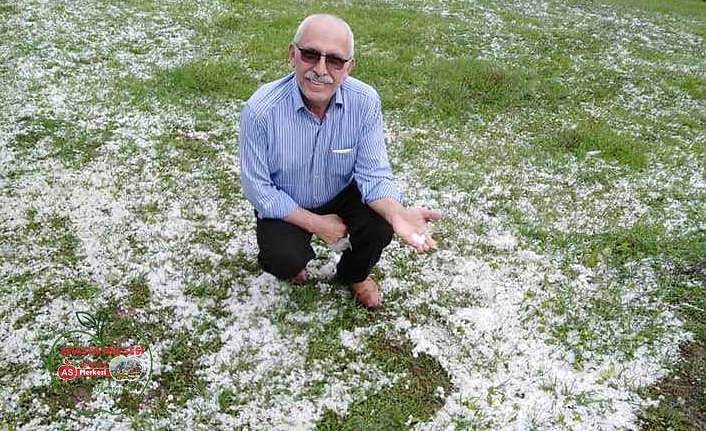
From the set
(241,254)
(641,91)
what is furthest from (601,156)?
(241,254)

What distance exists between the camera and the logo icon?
3475mm

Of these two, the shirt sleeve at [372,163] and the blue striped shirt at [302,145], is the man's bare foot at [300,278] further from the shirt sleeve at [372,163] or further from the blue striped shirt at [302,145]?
the shirt sleeve at [372,163]

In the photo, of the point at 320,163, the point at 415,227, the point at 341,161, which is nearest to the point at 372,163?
the point at 341,161

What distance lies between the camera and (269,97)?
3566 millimetres

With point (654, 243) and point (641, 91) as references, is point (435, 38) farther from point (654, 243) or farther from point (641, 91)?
point (654, 243)

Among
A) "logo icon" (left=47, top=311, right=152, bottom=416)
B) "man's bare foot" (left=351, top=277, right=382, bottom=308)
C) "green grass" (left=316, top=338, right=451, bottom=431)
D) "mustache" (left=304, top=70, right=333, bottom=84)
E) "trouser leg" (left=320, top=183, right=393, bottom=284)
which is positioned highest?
"mustache" (left=304, top=70, right=333, bottom=84)

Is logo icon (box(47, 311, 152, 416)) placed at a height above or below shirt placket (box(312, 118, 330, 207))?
below

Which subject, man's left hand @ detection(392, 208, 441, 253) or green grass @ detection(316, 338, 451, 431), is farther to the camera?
green grass @ detection(316, 338, 451, 431)

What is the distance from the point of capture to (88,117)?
649cm

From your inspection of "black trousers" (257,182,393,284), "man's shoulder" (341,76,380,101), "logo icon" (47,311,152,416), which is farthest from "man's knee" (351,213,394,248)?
"logo icon" (47,311,152,416)

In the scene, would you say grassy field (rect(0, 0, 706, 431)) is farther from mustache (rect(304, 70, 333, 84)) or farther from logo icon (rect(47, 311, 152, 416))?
mustache (rect(304, 70, 333, 84))

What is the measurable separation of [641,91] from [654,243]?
13.2ft

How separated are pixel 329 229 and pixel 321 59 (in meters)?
1.08

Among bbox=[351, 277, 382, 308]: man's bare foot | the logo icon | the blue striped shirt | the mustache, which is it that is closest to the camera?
the mustache
